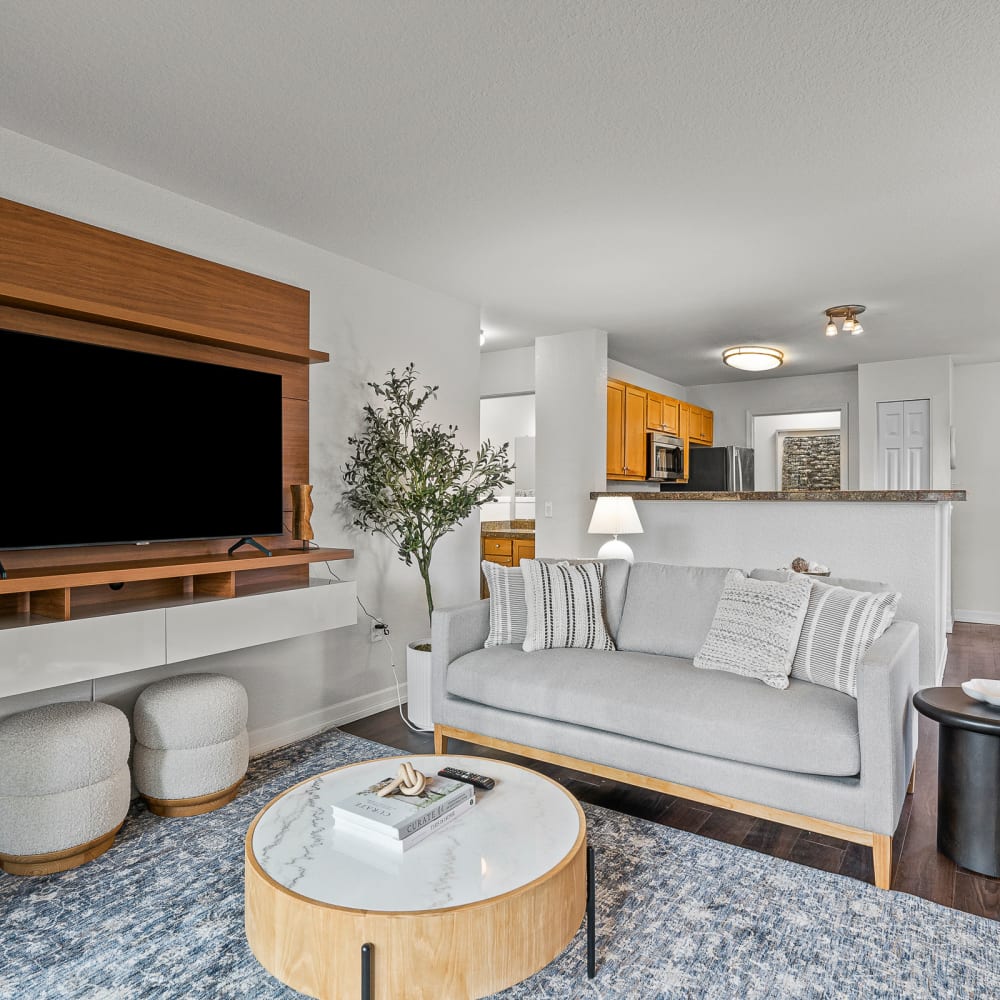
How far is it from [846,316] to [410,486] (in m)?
3.21

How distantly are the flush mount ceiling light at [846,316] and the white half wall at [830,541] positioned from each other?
47.9 inches

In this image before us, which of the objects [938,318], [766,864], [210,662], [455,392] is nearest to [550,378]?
[455,392]

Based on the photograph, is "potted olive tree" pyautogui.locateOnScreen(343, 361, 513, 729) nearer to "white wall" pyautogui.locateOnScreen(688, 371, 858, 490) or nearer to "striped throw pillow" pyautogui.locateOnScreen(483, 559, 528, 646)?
"striped throw pillow" pyautogui.locateOnScreen(483, 559, 528, 646)

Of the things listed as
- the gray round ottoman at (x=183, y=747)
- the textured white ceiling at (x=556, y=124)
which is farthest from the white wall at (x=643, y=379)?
the gray round ottoman at (x=183, y=747)

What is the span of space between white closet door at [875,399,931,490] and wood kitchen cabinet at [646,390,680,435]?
1.80 m

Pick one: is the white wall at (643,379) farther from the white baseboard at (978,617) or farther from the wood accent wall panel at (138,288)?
the wood accent wall panel at (138,288)

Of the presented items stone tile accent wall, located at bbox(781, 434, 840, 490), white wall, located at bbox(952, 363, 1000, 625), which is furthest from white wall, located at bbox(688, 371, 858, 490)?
stone tile accent wall, located at bbox(781, 434, 840, 490)

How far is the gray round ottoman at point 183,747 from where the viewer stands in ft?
8.38

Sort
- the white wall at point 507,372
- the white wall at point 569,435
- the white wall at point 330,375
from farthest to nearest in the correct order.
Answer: the white wall at point 507,372 < the white wall at point 569,435 < the white wall at point 330,375

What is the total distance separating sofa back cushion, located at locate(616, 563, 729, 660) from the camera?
3.06 m

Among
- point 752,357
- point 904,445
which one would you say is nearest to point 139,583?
point 752,357

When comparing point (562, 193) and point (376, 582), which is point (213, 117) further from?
point (376, 582)

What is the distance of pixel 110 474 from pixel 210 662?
3.21 ft

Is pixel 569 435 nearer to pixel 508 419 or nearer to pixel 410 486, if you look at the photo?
pixel 410 486
